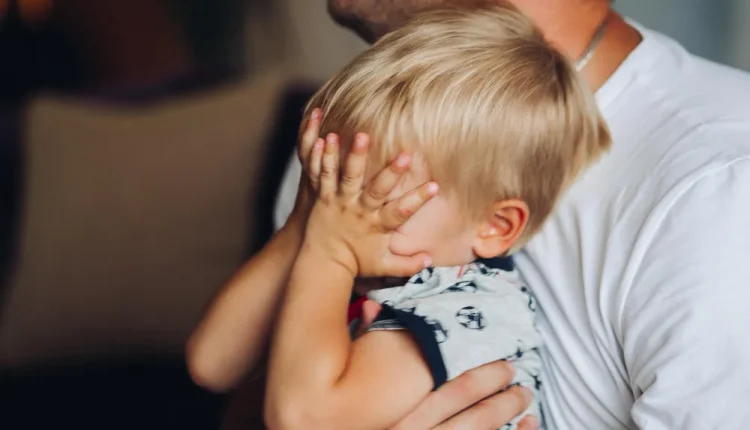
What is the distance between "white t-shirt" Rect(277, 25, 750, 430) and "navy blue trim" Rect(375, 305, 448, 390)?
173mm

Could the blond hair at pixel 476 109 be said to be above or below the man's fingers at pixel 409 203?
above

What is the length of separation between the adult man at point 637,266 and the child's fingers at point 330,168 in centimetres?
17

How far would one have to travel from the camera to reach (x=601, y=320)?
91 centimetres

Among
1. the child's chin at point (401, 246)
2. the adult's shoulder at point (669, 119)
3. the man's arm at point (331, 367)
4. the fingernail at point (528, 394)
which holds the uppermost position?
the adult's shoulder at point (669, 119)

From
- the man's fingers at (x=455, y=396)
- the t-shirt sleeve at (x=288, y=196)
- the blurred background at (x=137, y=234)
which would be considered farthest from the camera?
the blurred background at (x=137, y=234)

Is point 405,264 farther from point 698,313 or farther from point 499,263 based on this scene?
point 698,313

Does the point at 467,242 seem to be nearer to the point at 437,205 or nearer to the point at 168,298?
the point at 437,205

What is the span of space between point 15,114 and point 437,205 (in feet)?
6.49

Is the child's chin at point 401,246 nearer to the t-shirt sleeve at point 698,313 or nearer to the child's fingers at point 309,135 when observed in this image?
the child's fingers at point 309,135

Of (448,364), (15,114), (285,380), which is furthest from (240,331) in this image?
(15,114)

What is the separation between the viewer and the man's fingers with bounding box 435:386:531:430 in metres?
0.94

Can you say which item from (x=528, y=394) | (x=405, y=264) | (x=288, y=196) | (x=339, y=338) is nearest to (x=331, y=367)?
(x=339, y=338)

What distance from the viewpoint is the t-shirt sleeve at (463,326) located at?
0.88 metres

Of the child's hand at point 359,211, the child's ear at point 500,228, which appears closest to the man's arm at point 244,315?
the child's hand at point 359,211
